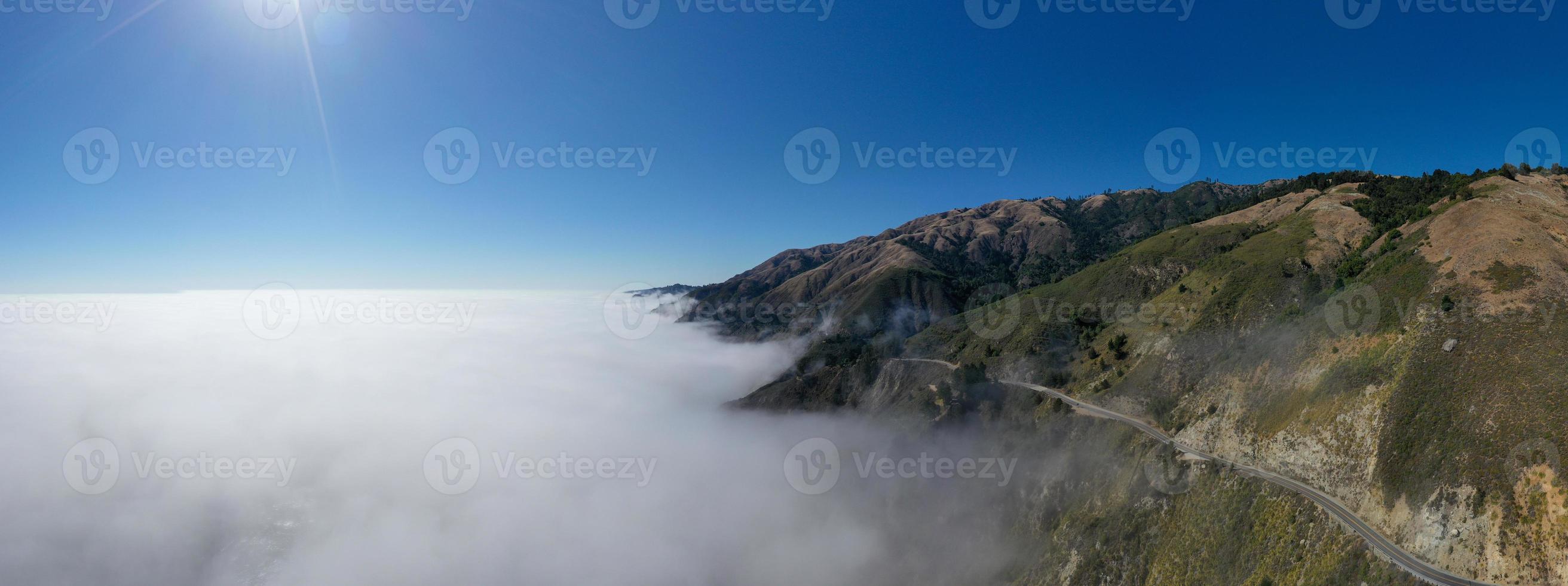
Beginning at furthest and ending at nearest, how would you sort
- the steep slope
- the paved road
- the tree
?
the tree → the steep slope → the paved road

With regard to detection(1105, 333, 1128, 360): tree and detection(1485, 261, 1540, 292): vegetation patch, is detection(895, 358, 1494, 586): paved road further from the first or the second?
detection(1485, 261, 1540, 292): vegetation patch

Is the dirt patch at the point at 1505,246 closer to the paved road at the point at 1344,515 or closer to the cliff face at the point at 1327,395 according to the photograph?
the cliff face at the point at 1327,395

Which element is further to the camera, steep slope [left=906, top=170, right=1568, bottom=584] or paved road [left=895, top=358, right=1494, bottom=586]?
steep slope [left=906, top=170, right=1568, bottom=584]

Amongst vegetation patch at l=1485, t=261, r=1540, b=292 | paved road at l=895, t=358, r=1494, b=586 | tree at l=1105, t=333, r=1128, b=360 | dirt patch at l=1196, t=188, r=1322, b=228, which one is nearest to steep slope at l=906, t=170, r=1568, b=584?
vegetation patch at l=1485, t=261, r=1540, b=292

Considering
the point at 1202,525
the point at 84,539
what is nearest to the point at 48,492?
the point at 84,539

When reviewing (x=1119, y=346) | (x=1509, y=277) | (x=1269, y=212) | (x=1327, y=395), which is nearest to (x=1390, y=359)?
(x=1327, y=395)

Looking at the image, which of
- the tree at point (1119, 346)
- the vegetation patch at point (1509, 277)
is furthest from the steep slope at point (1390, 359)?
the tree at point (1119, 346)

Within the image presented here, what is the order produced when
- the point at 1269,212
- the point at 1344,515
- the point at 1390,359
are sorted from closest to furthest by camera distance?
the point at 1344,515
the point at 1390,359
the point at 1269,212

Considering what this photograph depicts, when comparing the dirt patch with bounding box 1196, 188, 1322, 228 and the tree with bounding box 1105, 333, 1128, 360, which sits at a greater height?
the dirt patch with bounding box 1196, 188, 1322, 228

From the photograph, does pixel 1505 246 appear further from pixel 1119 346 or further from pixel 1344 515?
pixel 1119 346
